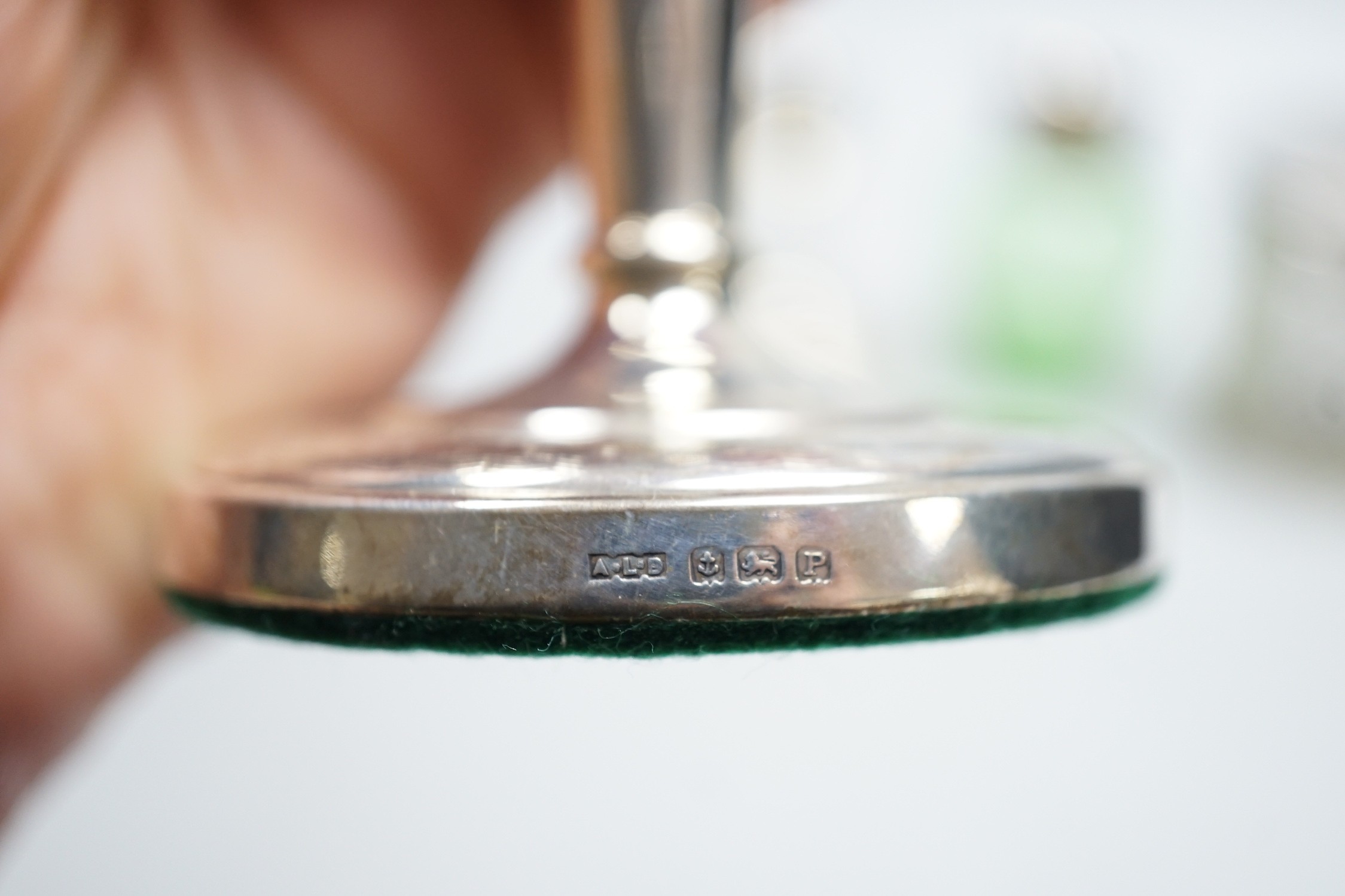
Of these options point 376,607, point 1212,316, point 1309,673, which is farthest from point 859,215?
point 376,607

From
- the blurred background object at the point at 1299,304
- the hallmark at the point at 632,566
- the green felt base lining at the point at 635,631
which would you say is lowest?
the green felt base lining at the point at 635,631

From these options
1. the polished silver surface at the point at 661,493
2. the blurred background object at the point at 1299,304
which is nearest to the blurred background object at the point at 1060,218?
the blurred background object at the point at 1299,304

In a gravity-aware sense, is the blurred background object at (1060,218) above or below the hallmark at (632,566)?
above

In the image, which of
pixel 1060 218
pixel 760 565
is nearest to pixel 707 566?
pixel 760 565

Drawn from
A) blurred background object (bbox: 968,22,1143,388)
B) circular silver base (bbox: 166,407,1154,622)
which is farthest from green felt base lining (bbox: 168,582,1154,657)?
blurred background object (bbox: 968,22,1143,388)

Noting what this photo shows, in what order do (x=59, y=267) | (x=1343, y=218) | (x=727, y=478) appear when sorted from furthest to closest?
(x=1343, y=218), (x=59, y=267), (x=727, y=478)

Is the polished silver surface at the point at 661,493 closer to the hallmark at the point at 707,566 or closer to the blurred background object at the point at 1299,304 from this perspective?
the hallmark at the point at 707,566

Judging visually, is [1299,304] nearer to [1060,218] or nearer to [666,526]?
[1060,218]

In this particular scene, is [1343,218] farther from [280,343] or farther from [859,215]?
[280,343]

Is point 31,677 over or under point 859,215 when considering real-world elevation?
under
